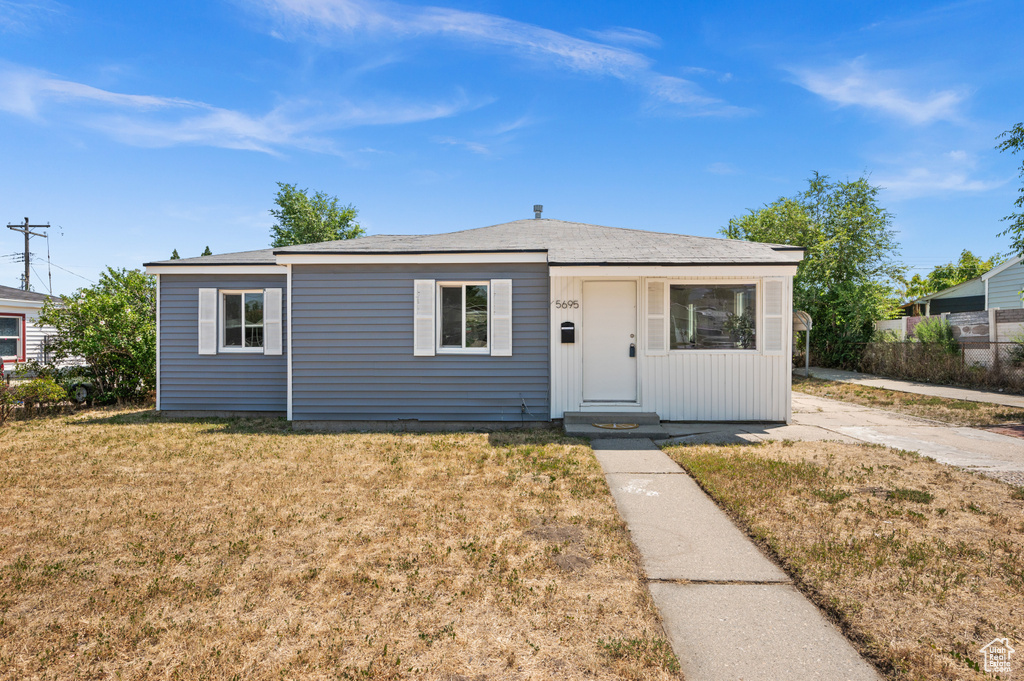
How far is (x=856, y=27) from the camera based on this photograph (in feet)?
33.6

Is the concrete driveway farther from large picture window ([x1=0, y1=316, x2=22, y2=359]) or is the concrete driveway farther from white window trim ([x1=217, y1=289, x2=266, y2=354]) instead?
large picture window ([x1=0, y1=316, x2=22, y2=359])

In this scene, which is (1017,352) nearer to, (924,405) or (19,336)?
(924,405)

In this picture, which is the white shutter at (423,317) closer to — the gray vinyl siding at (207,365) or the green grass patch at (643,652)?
the gray vinyl siding at (207,365)

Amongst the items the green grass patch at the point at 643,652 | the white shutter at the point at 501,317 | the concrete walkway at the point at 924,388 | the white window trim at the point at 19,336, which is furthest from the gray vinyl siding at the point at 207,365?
the concrete walkway at the point at 924,388

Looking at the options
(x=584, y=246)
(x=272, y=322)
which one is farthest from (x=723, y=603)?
(x=272, y=322)

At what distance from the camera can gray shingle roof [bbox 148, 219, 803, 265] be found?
26.0 ft

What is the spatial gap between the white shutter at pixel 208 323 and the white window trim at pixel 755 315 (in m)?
8.71

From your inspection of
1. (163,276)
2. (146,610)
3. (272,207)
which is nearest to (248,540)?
(146,610)

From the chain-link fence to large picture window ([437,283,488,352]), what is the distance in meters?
12.7

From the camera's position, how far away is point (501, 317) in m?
A: 8.27

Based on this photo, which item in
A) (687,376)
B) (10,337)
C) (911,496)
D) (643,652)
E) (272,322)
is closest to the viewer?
(643,652)

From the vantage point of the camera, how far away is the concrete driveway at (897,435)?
5.79 m

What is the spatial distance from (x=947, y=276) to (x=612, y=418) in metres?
44.8

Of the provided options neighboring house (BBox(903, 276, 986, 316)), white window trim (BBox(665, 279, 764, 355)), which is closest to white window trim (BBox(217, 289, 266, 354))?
white window trim (BBox(665, 279, 764, 355))
